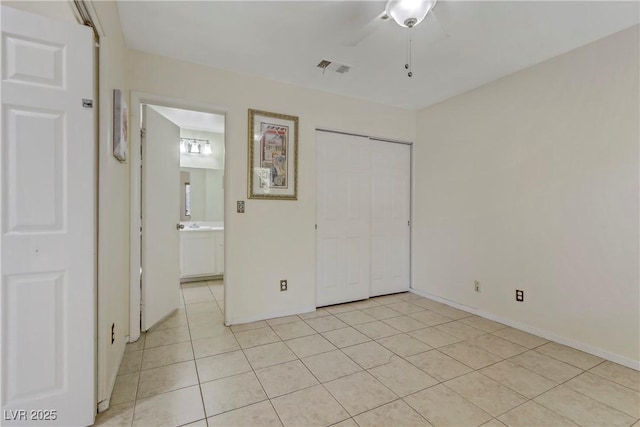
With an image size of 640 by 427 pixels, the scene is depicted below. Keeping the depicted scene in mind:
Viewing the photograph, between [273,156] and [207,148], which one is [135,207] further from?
[207,148]

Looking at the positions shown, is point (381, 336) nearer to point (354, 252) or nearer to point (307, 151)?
point (354, 252)

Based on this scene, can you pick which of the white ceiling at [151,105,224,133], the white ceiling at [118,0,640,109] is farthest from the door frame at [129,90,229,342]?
the white ceiling at [151,105,224,133]

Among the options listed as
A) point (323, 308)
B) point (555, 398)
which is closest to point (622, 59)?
point (555, 398)

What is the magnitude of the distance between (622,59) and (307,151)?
265cm

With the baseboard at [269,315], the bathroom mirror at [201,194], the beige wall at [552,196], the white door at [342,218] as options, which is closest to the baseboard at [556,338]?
the beige wall at [552,196]

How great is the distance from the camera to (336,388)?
6.06ft

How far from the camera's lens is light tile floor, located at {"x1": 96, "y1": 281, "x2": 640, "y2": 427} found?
1.60 metres

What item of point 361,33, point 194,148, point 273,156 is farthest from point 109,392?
point 194,148

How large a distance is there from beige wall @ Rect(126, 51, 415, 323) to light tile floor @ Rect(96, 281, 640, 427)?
311 mm

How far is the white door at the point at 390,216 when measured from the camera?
3.78 m

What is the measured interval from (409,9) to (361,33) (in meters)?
0.33

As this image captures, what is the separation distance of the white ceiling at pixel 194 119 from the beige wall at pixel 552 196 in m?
3.09

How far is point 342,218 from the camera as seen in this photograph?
3.52 m

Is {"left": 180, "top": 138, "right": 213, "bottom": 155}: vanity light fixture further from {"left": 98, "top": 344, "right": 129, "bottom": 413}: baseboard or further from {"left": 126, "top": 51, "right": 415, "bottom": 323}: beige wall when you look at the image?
{"left": 98, "top": 344, "right": 129, "bottom": 413}: baseboard
